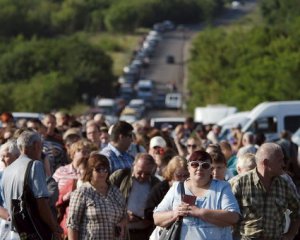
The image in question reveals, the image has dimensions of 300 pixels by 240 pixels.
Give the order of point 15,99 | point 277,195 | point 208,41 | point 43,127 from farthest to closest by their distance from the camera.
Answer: point 15,99 → point 208,41 → point 43,127 → point 277,195

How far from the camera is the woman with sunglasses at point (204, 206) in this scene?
39.7 feet

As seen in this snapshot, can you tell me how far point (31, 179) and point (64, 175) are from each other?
3.21 m

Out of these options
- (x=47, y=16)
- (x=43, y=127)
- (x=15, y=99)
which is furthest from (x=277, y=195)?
(x=47, y=16)

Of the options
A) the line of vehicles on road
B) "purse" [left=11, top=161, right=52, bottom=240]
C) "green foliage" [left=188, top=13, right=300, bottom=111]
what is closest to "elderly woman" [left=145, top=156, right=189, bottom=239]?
"purse" [left=11, top=161, right=52, bottom=240]

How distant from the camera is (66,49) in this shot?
14988 centimetres

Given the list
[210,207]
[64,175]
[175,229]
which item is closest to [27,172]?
[175,229]

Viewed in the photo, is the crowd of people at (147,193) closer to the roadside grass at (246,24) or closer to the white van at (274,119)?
the white van at (274,119)

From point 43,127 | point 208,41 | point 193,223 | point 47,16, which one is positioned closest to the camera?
point 193,223

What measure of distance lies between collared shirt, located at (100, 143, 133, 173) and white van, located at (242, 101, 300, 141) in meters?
20.9

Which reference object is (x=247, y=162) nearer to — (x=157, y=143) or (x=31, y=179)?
(x=31, y=179)

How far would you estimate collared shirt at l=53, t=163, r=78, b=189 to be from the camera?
1611 cm

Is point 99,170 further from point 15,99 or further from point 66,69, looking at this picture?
point 66,69

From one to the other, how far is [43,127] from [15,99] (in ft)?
340

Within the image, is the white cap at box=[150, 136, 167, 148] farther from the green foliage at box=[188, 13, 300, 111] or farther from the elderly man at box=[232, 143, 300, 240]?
the green foliage at box=[188, 13, 300, 111]
